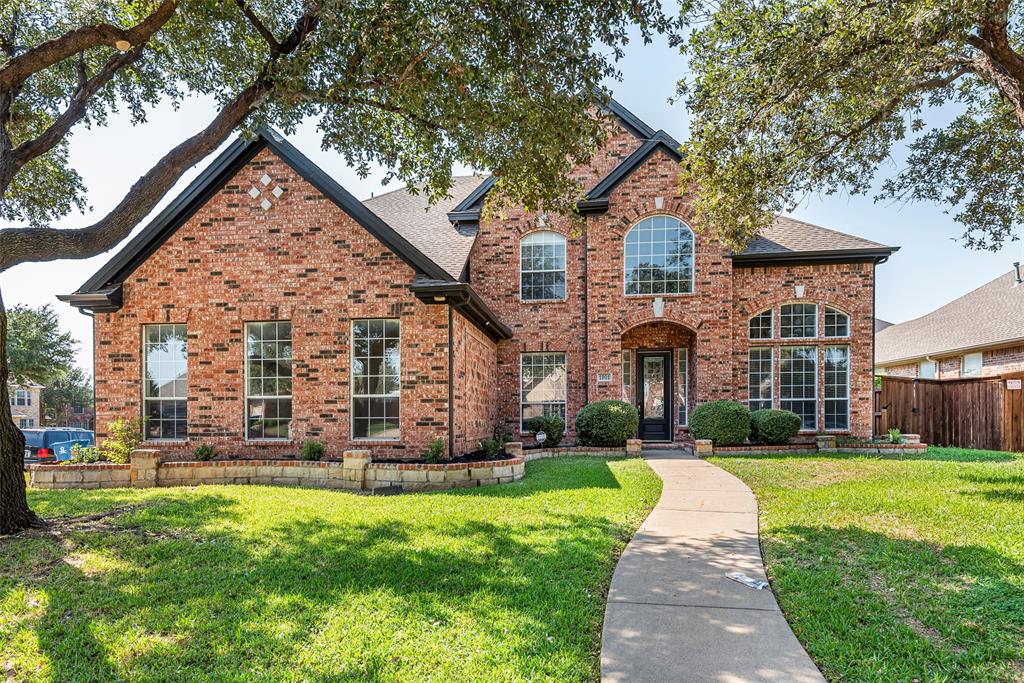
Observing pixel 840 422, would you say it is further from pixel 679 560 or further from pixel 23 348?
pixel 23 348

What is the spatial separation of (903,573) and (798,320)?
1131cm

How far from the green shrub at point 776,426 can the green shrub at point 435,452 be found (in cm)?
814

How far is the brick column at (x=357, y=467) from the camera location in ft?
30.3

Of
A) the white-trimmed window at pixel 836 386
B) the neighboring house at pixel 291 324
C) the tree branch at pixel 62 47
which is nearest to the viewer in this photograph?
the tree branch at pixel 62 47

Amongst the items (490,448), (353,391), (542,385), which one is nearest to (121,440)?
(353,391)

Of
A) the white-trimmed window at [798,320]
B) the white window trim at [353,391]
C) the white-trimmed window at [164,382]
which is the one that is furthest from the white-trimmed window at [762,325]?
the white-trimmed window at [164,382]

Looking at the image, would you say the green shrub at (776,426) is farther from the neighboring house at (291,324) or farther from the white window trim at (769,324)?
the white window trim at (769,324)

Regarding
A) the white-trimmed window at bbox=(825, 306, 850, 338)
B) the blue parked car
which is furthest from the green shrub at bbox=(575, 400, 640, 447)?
the blue parked car

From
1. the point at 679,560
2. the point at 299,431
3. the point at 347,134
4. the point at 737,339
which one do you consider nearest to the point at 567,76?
the point at 347,134

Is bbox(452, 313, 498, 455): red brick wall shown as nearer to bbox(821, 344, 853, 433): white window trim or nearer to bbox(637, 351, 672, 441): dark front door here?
bbox(637, 351, 672, 441): dark front door

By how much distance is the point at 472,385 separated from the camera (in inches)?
473

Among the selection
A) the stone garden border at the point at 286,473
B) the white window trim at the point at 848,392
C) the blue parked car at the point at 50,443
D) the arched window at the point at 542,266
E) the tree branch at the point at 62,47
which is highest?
the tree branch at the point at 62,47

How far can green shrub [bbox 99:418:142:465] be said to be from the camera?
10.3 metres

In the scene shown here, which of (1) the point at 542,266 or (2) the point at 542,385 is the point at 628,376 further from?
(1) the point at 542,266
